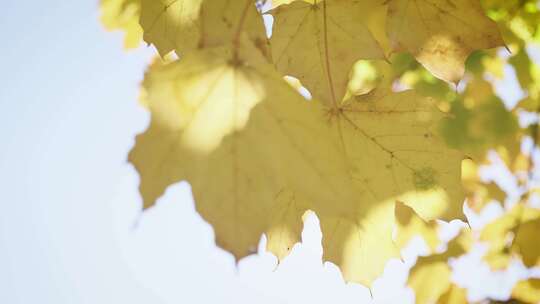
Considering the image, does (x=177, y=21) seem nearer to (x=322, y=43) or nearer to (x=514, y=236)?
(x=322, y=43)

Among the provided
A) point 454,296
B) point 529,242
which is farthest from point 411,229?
point 529,242

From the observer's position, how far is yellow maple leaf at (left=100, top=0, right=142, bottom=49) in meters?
1.60

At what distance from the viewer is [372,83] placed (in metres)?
2.29

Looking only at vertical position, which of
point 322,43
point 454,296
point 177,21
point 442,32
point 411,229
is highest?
point 177,21

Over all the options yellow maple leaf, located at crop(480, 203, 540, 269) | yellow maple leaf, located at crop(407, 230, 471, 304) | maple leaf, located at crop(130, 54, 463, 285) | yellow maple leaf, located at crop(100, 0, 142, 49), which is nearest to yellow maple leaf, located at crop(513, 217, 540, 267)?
yellow maple leaf, located at crop(480, 203, 540, 269)

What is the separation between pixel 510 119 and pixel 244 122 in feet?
6.70

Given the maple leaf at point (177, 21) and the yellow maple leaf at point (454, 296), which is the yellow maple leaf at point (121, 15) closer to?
the maple leaf at point (177, 21)

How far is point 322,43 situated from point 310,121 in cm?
41

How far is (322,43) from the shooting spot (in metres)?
0.98

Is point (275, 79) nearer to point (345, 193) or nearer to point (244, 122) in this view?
point (244, 122)

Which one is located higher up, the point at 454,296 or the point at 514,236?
the point at 514,236

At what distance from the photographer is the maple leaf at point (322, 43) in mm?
935

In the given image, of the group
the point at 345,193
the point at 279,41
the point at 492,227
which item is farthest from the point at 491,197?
the point at 345,193

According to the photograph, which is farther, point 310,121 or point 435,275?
point 435,275
